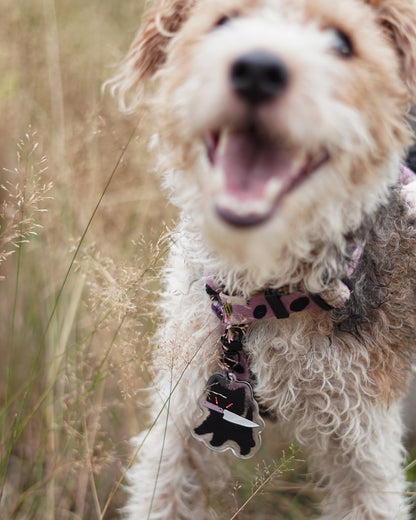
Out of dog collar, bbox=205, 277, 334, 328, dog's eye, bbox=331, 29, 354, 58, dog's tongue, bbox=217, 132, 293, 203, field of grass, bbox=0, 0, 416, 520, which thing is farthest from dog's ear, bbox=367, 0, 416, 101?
field of grass, bbox=0, 0, 416, 520

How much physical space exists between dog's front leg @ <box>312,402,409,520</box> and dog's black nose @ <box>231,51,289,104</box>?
1.20 meters

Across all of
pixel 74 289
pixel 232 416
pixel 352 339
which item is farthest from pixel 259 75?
pixel 74 289

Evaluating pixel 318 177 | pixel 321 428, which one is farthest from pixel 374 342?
pixel 318 177

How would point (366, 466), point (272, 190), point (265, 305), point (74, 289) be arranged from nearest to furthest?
1. point (272, 190)
2. point (265, 305)
3. point (366, 466)
4. point (74, 289)

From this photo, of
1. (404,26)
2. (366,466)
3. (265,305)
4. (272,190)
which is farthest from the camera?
(366,466)

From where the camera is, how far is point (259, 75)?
4.42ft

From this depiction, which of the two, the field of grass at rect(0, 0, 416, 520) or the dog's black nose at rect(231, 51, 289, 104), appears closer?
the dog's black nose at rect(231, 51, 289, 104)

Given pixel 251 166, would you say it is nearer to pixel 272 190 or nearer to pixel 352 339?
pixel 272 190

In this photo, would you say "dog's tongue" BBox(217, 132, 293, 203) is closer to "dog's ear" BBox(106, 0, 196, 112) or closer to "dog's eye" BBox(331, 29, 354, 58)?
"dog's eye" BBox(331, 29, 354, 58)

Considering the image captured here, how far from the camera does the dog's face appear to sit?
1.40 metres

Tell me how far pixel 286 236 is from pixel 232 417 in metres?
0.75

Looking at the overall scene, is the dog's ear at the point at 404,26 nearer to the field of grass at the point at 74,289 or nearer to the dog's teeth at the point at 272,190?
the dog's teeth at the point at 272,190

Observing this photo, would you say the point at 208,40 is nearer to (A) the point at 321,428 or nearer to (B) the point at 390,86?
(B) the point at 390,86

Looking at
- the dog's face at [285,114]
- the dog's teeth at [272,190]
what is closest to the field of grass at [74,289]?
the dog's face at [285,114]
